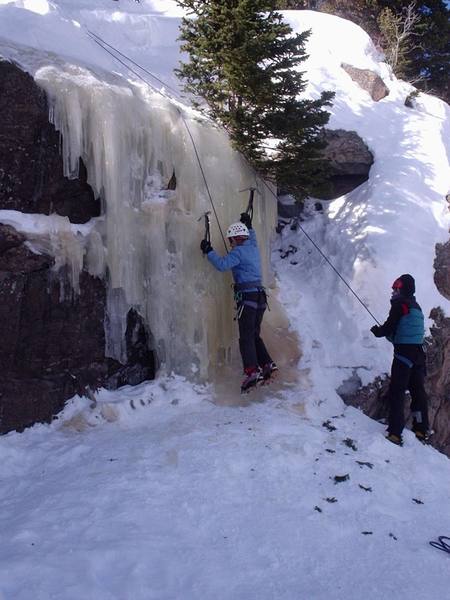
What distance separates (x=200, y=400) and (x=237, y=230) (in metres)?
1.97

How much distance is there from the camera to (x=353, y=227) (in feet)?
28.3

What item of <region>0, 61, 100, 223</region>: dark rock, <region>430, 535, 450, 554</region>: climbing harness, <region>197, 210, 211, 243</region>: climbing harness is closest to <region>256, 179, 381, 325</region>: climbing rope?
<region>197, 210, 211, 243</region>: climbing harness

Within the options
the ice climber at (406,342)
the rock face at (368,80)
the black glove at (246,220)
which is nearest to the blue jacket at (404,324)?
the ice climber at (406,342)

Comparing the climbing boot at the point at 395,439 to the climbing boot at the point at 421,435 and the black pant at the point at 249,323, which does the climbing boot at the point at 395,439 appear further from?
the black pant at the point at 249,323

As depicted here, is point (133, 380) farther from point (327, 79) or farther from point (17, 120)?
point (327, 79)

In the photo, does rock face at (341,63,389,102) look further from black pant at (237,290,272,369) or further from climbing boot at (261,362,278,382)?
climbing boot at (261,362,278,382)

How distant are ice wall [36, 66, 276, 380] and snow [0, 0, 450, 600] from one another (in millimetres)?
21

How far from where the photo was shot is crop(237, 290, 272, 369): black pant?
601 cm

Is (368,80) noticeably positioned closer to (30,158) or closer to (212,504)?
(30,158)

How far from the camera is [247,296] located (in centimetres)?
610

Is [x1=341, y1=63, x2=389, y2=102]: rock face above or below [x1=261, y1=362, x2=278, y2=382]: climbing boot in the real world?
above

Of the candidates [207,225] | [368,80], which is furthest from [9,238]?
[368,80]

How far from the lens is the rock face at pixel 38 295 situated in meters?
5.16

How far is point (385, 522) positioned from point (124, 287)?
3427mm
